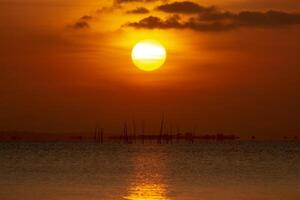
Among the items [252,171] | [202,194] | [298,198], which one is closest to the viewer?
[298,198]

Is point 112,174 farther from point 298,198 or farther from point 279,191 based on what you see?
point 298,198

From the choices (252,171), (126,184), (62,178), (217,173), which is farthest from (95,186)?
(252,171)

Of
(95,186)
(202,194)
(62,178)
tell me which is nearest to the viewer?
(202,194)

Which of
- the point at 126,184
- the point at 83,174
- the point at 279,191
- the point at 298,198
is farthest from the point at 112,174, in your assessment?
the point at 298,198

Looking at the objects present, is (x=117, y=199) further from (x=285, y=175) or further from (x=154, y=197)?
(x=285, y=175)

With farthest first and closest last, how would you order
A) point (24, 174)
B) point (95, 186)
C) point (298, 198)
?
point (24, 174)
point (95, 186)
point (298, 198)

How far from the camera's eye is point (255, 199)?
4409cm

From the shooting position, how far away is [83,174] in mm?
68688

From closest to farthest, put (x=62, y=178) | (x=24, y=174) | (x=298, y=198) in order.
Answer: (x=298, y=198), (x=62, y=178), (x=24, y=174)

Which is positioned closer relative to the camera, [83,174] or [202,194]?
[202,194]

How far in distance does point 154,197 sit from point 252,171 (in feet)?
106

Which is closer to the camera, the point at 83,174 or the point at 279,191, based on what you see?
the point at 279,191

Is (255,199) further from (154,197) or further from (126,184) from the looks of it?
(126,184)

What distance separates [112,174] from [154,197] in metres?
25.0
